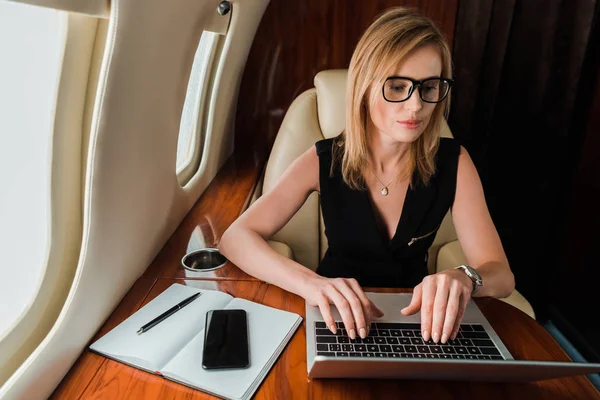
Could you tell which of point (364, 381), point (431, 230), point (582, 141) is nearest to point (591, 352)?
point (582, 141)

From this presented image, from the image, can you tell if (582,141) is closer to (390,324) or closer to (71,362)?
(390,324)

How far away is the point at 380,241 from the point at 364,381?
527 millimetres

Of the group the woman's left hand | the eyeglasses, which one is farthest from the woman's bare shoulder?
the woman's left hand

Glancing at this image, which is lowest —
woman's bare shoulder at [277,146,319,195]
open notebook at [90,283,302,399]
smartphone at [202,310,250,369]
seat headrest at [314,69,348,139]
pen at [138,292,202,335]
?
open notebook at [90,283,302,399]

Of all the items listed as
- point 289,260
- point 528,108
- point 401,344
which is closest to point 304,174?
point 289,260

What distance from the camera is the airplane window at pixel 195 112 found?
1662 mm

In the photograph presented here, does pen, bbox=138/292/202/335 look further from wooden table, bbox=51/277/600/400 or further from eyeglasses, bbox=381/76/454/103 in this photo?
eyeglasses, bbox=381/76/454/103

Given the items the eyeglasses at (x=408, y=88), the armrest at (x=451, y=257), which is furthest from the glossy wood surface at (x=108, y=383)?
the armrest at (x=451, y=257)

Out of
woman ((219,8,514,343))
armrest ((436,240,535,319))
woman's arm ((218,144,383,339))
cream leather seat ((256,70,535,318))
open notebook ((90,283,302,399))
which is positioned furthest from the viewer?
cream leather seat ((256,70,535,318))

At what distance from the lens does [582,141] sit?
1890mm

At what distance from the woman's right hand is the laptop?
2cm

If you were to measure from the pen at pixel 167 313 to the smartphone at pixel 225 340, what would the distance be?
8 cm

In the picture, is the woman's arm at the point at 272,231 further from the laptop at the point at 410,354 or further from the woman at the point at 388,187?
the laptop at the point at 410,354

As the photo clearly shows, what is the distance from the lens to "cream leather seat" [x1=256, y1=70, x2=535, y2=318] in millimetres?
1581
